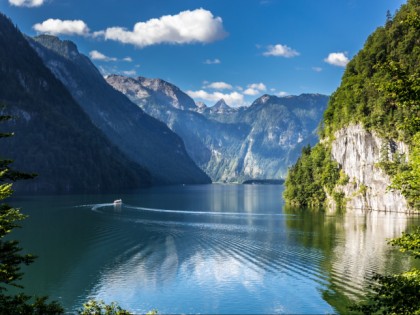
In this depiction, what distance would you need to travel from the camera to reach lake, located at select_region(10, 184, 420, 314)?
43.9m

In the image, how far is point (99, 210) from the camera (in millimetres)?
133125

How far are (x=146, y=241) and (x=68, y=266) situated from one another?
21177 mm

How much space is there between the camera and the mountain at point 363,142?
116 metres

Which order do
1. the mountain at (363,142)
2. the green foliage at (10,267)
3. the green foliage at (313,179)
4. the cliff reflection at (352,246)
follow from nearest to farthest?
the green foliage at (10,267), the cliff reflection at (352,246), the mountain at (363,142), the green foliage at (313,179)

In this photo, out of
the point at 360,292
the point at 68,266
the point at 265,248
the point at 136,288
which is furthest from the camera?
the point at 265,248

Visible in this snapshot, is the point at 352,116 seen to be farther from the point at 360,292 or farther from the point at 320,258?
the point at 360,292

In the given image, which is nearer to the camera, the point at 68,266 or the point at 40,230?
the point at 68,266

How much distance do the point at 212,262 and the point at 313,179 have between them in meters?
96.0

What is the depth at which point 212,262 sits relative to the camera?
61.0 metres

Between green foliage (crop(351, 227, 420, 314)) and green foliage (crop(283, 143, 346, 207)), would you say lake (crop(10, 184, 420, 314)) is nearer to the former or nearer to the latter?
green foliage (crop(351, 227, 420, 314))

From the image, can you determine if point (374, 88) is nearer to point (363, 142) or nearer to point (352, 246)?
point (363, 142)

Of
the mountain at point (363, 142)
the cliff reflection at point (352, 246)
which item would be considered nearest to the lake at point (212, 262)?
the cliff reflection at point (352, 246)

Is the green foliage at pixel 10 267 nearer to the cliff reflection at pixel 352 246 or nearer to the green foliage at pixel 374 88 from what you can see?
the cliff reflection at pixel 352 246

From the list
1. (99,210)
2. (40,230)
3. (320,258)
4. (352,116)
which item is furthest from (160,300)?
(352,116)
